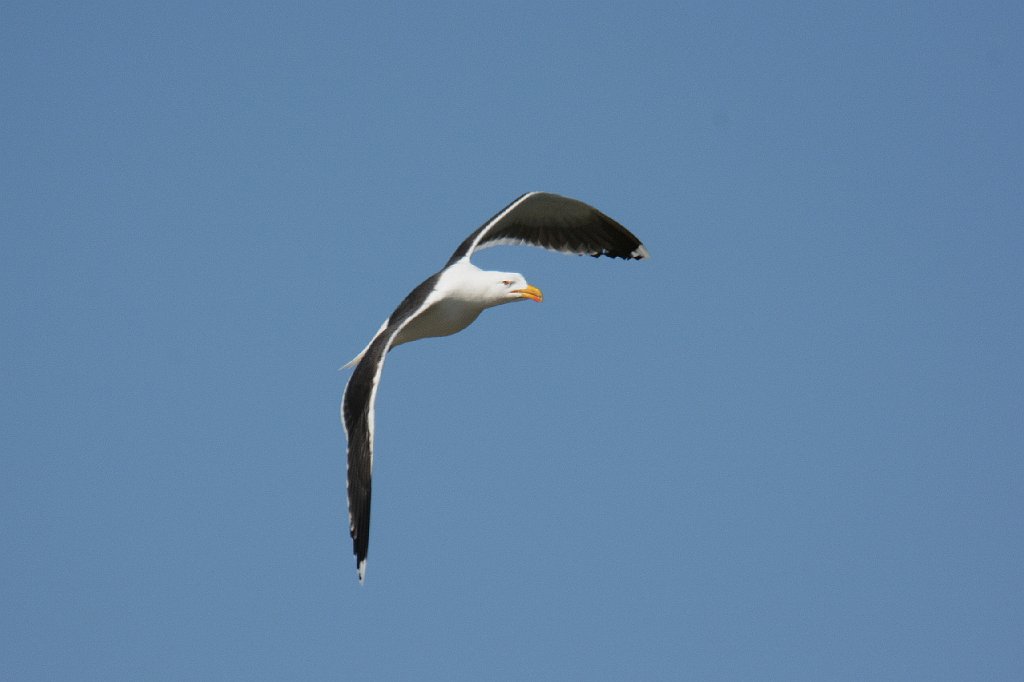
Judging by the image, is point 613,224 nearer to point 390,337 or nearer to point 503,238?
point 503,238

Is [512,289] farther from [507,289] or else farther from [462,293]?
[462,293]

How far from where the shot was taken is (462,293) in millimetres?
14688

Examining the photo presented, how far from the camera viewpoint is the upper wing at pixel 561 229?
17.0 metres

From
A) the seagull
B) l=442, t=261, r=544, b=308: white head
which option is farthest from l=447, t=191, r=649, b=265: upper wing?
l=442, t=261, r=544, b=308: white head

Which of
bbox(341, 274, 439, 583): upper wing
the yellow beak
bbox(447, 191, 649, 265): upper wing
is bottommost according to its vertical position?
bbox(341, 274, 439, 583): upper wing

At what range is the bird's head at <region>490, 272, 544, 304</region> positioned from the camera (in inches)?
593

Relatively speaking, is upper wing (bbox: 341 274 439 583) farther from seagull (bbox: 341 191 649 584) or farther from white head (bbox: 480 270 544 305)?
white head (bbox: 480 270 544 305)

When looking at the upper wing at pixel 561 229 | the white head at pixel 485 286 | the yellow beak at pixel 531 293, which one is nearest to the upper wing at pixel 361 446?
the white head at pixel 485 286

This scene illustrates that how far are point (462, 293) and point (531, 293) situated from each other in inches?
41.6

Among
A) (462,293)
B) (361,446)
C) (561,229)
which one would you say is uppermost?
(561,229)

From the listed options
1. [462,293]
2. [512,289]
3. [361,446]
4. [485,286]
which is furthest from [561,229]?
[361,446]

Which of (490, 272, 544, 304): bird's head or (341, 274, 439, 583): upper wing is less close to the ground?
(490, 272, 544, 304): bird's head

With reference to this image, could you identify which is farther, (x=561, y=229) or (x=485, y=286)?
(x=561, y=229)

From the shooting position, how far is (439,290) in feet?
47.4
